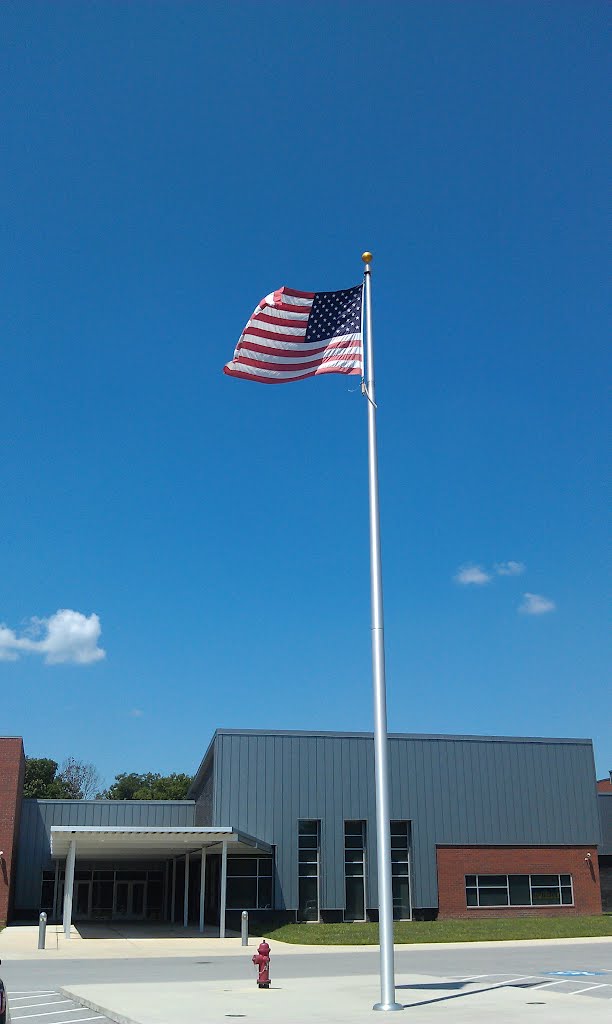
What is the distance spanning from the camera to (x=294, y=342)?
16578mm

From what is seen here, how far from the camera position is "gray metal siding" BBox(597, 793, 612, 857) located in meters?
45.2

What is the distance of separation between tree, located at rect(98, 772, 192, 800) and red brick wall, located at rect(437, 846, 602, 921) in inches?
2335

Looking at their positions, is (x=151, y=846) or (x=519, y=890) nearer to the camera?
(x=151, y=846)

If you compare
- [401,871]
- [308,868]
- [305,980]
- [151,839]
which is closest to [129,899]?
[308,868]

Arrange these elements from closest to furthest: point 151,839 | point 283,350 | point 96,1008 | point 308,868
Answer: point 96,1008
point 283,350
point 151,839
point 308,868

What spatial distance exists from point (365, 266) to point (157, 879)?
38196 millimetres

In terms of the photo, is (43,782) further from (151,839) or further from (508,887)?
(151,839)

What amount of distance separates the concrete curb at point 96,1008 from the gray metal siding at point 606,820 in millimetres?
34024

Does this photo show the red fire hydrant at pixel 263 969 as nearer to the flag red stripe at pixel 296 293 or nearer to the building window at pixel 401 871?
the flag red stripe at pixel 296 293

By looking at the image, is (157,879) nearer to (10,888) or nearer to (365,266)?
(10,888)

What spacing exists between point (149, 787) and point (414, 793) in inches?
2710

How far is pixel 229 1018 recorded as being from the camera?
12.9 m

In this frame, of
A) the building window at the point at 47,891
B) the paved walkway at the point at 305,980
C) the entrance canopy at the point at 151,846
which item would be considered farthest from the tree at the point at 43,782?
the paved walkway at the point at 305,980

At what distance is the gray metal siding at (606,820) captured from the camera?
4525cm
